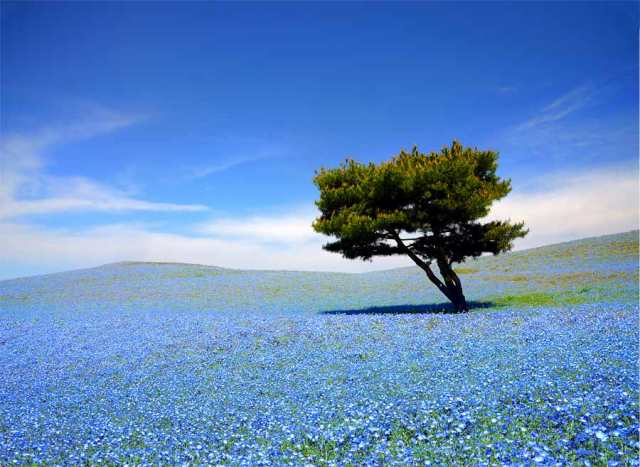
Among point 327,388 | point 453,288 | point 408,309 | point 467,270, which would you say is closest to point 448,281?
point 453,288

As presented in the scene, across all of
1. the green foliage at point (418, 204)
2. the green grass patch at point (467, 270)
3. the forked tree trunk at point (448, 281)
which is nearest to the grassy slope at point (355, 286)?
the green grass patch at point (467, 270)

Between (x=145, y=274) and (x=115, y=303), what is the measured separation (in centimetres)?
1864

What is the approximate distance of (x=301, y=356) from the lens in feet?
50.2

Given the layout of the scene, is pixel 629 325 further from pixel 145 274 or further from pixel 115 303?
pixel 145 274

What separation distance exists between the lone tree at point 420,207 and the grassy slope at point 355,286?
14.5 feet

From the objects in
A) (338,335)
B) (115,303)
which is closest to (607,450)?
(338,335)

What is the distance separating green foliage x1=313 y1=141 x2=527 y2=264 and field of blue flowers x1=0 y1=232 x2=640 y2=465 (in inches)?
206

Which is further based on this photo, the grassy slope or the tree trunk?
Result: the grassy slope

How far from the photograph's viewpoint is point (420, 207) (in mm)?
25703

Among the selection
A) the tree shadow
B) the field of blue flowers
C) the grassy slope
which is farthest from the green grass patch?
the field of blue flowers

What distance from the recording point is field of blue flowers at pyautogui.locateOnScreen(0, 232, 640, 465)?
7566 mm

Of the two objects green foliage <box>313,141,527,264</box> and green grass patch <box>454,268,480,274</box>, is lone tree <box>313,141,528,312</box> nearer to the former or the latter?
green foliage <box>313,141,527,264</box>

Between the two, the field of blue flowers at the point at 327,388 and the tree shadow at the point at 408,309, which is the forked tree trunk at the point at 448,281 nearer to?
the tree shadow at the point at 408,309

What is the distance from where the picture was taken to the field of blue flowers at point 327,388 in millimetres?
7566
